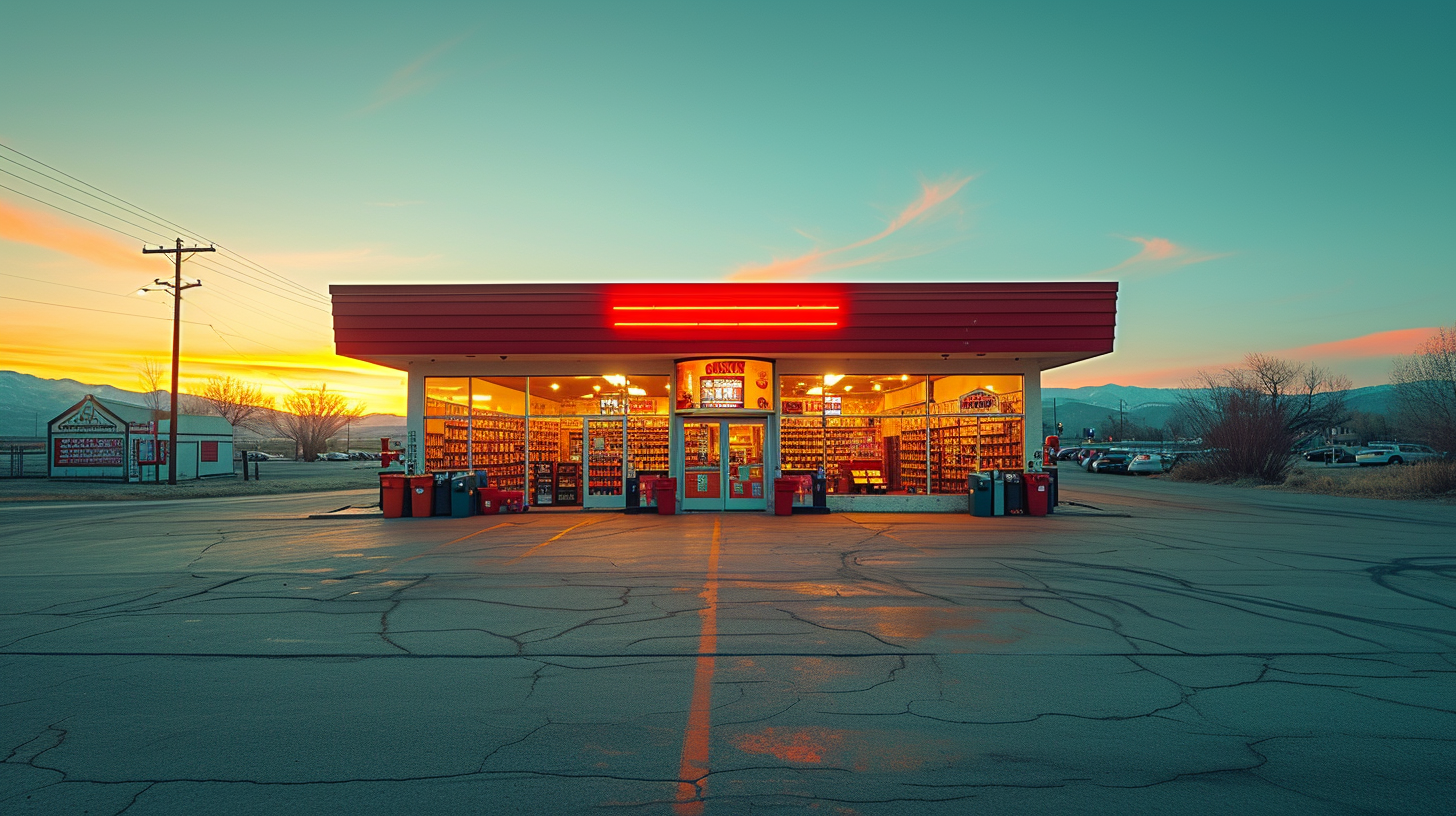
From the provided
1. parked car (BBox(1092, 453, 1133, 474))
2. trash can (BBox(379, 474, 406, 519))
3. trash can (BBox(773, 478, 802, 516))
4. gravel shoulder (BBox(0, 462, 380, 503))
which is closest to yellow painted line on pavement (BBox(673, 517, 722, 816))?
trash can (BBox(773, 478, 802, 516))

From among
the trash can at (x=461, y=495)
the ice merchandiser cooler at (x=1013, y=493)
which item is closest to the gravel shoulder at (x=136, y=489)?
the trash can at (x=461, y=495)

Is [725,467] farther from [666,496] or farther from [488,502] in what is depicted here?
[488,502]

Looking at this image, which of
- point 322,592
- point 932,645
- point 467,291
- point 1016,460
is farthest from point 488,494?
point 932,645

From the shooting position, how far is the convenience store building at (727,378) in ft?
65.0

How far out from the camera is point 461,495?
66.1 feet

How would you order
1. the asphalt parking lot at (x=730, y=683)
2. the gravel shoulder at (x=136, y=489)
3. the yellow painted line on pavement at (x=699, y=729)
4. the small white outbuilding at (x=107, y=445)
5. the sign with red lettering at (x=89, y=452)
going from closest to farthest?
1. the yellow painted line on pavement at (x=699, y=729)
2. the asphalt parking lot at (x=730, y=683)
3. the gravel shoulder at (x=136, y=489)
4. the small white outbuilding at (x=107, y=445)
5. the sign with red lettering at (x=89, y=452)

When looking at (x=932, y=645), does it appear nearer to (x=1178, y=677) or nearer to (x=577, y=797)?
(x=1178, y=677)

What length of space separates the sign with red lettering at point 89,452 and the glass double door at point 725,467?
34.1 metres

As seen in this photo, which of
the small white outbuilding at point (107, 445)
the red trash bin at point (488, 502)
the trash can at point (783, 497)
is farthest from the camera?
the small white outbuilding at point (107, 445)

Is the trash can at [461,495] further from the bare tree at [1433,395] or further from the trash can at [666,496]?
the bare tree at [1433,395]

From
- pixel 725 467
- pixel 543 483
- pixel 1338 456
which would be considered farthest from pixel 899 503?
pixel 1338 456

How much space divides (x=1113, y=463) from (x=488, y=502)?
4467cm

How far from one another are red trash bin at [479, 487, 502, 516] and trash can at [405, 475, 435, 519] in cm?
123

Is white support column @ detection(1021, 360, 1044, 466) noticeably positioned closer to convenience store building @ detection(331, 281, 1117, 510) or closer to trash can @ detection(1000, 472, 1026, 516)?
convenience store building @ detection(331, 281, 1117, 510)
